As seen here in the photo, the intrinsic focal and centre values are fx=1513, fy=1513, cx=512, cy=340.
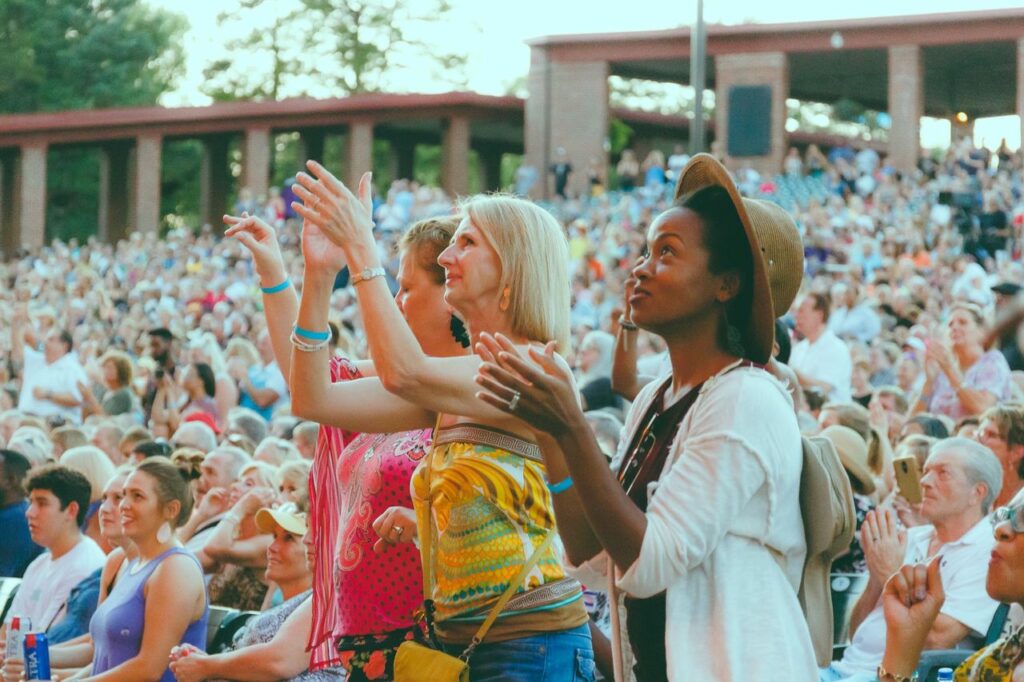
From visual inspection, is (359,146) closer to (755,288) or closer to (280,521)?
(280,521)

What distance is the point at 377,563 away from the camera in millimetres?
3355

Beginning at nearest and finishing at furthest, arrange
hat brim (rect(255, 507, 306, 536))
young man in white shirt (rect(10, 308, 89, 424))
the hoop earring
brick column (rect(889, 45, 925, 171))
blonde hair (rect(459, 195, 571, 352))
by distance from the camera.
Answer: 1. the hoop earring
2. blonde hair (rect(459, 195, 571, 352))
3. hat brim (rect(255, 507, 306, 536))
4. young man in white shirt (rect(10, 308, 89, 424))
5. brick column (rect(889, 45, 925, 171))

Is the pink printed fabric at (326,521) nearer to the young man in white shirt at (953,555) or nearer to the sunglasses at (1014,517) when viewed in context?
the sunglasses at (1014,517)

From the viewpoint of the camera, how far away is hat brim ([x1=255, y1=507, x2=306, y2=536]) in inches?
196

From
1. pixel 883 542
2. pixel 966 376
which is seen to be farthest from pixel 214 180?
pixel 883 542

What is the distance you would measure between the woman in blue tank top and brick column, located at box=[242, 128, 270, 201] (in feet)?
101

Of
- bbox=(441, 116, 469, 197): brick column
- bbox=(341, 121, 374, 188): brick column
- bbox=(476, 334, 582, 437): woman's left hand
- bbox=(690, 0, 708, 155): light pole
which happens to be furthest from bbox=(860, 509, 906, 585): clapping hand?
bbox=(341, 121, 374, 188): brick column

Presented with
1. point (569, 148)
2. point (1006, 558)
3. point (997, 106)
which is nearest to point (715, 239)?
point (1006, 558)

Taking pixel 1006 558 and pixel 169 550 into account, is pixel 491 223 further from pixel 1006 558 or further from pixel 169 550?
pixel 169 550

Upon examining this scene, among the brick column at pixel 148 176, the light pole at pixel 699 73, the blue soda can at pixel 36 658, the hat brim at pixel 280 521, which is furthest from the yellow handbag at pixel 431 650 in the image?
the brick column at pixel 148 176

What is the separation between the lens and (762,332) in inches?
101

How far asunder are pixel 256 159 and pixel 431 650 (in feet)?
111

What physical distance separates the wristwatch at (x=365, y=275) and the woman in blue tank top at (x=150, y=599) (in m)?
2.60

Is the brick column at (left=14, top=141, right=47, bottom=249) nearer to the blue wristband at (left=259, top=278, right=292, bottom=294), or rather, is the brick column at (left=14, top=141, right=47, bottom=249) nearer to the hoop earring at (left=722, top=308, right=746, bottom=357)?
the blue wristband at (left=259, top=278, right=292, bottom=294)
